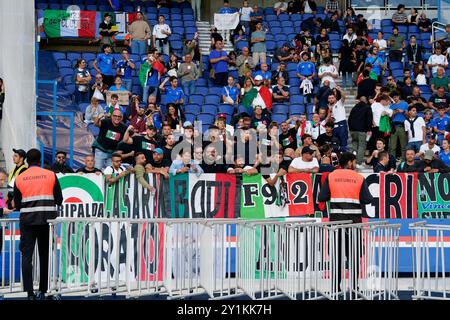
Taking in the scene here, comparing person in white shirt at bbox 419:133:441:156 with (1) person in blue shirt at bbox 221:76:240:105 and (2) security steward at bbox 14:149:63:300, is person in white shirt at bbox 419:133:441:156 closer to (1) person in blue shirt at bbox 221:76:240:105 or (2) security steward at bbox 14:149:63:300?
(1) person in blue shirt at bbox 221:76:240:105

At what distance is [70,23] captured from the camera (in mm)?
32312

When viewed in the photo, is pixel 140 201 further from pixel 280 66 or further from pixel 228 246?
pixel 280 66

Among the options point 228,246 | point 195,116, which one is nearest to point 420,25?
point 195,116

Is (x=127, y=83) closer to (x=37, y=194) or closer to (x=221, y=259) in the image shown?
(x=37, y=194)

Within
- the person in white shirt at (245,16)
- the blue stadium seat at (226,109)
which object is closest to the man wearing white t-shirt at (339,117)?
the blue stadium seat at (226,109)

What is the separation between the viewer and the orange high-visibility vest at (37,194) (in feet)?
54.1

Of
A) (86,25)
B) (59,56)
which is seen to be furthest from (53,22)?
(59,56)

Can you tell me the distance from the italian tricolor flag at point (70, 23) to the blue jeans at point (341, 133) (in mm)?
9214

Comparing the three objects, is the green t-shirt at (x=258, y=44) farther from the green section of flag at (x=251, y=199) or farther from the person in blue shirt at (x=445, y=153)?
the green section of flag at (x=251, y=199)

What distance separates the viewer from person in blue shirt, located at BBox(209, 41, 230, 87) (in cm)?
2941

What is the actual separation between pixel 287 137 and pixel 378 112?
8.18ft

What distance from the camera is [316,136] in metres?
25.5

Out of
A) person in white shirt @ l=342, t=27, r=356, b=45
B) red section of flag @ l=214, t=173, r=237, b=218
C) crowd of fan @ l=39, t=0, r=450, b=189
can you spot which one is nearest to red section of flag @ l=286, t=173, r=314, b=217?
crowd of fan @ l=39, t=0, r=450, b=189

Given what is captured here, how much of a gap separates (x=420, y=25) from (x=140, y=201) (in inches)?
578
